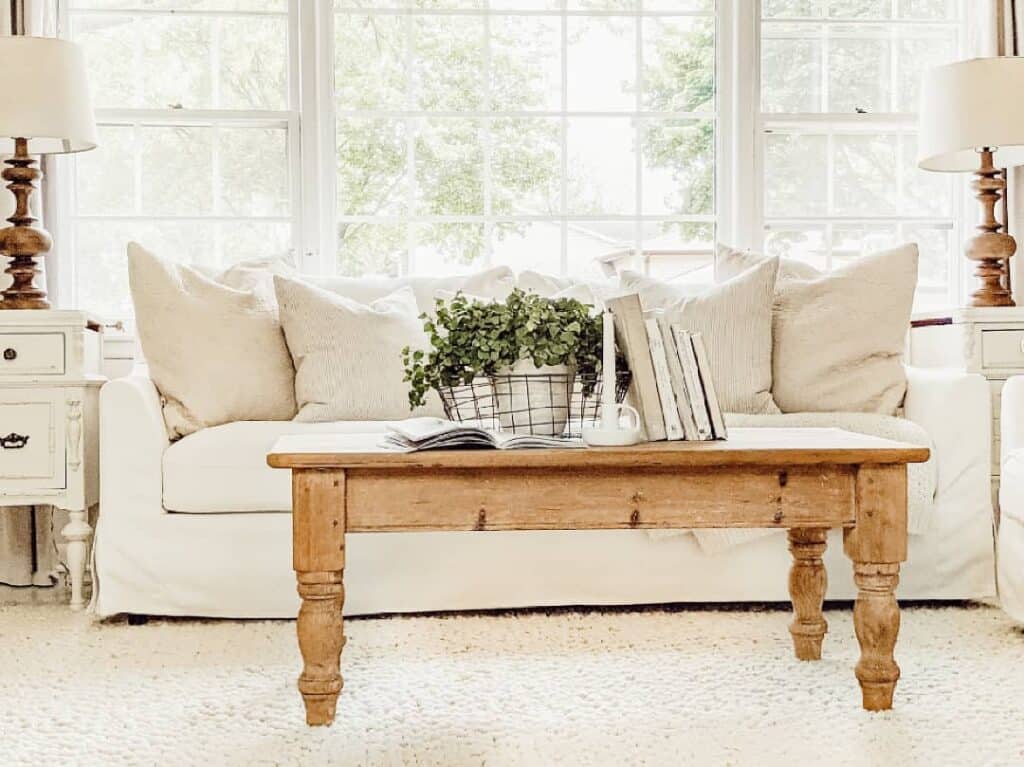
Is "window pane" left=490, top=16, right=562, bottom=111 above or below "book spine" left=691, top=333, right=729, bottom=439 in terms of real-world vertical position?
above

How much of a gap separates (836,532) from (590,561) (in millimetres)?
622

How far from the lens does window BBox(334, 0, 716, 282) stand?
3898mm

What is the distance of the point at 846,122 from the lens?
13.1 feet

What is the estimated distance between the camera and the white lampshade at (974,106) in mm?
3379

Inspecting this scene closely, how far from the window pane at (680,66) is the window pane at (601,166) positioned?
0.16 meters

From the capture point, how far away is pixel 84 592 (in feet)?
10.6

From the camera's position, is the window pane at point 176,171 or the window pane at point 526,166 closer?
the window pane at point 176,171

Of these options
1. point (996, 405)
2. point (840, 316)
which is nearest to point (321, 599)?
point (840, 316)

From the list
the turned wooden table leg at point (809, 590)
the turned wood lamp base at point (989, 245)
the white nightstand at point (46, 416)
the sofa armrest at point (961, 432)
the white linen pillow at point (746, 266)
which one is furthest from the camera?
the turned wood lamp base at point (989, 245)

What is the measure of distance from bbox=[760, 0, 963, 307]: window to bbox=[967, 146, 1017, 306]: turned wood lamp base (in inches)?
16.7

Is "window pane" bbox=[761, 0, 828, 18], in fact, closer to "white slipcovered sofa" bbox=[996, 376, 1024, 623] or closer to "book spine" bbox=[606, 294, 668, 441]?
"white slipcovered sofa" bbox=[996, 376, 1024, 623]

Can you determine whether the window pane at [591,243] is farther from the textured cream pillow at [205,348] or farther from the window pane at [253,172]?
the textured cream pillow at [205,348]

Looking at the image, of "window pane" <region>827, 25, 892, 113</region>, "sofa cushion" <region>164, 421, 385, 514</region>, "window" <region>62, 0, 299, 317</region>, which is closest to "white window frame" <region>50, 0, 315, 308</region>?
"window" <region>62, 0, 299, 317</region>

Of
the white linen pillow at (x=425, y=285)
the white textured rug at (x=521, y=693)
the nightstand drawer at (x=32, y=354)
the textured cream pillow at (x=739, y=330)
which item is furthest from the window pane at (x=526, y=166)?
the white textured rug at (x=521, y=693)
